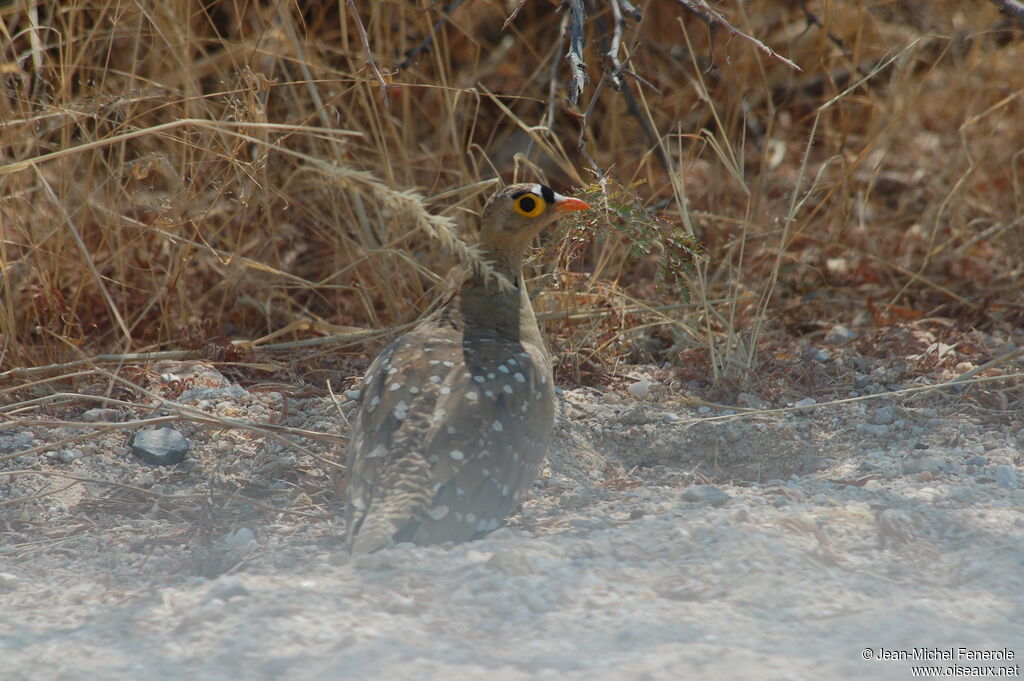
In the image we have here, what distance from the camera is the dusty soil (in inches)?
90.2

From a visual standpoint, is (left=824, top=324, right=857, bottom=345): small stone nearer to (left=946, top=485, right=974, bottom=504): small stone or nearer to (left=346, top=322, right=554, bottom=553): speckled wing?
(left=946, top=485, right=974, bottom=504): small stone

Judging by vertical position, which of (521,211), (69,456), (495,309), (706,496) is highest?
(521,211)

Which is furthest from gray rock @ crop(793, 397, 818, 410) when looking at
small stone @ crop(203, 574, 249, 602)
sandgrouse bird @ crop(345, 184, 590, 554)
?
small stone @ crop(203, 574, 249, 602)

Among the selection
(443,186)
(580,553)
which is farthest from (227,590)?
(443,186)

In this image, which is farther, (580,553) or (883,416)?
(883,416)

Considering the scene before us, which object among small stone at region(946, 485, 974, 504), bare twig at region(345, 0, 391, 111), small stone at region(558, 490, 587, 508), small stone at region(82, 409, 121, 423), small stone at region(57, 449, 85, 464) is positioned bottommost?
small stone at region(57, 449, 85, 464)

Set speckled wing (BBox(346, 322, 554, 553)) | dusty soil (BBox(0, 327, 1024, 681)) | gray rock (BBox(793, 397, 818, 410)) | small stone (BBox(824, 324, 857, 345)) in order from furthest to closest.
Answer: small stone (BBox(824, 324, 857, 345))
gray rock (BBox(793, 397, 818, 410))
speckled wing (BBox(346, 322, 554, 553))
dusty soil (BBox(0, 327, 1024, 681))

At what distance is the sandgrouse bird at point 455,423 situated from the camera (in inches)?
114

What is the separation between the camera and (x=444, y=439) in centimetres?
301

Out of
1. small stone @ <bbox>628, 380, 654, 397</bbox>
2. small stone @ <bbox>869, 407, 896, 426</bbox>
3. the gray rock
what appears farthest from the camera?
small stone @ <bbox>628, 380, 654, 397</bbox>

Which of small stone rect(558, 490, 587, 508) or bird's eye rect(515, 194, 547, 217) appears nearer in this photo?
small stone rect(558, 490, 587, 508)

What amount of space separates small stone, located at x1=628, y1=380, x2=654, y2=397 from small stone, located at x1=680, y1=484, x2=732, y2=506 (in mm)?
952

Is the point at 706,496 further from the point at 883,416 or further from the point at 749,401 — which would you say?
the point at 883,416

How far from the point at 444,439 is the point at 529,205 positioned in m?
1.06
